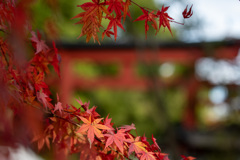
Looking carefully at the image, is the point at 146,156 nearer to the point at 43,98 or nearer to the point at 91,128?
the point at 91,128

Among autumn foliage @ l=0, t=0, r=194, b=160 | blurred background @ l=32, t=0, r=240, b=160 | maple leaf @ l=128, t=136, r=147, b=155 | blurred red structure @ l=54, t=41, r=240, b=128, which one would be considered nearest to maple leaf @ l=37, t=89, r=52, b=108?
autumn foliage @ l=0, t=0, r=194, b=160

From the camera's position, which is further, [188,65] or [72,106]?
[188,65]

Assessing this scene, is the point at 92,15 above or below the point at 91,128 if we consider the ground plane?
above

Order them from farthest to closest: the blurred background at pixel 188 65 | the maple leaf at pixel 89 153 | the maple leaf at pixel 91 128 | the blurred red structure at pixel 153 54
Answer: the blurred red structure at pixel 153 54, the blurred background at pixel 188 65, the maple leaf at pixel 89 153, the maple leaf at pixel 91 128

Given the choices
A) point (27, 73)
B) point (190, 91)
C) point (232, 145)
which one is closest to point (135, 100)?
point (190, 91)

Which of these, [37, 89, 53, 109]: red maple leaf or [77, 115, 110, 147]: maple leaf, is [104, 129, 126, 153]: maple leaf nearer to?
[77, 115, 110, 147]: maple leaf

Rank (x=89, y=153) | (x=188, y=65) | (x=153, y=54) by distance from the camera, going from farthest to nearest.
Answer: (x=188, y=65)
(x=153, y=54)
(x=89, y=153)

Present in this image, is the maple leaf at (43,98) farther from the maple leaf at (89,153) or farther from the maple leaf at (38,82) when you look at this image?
the maple leaf at (89,153)

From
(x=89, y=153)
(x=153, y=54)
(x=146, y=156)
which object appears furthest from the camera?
(x=153, y=54)

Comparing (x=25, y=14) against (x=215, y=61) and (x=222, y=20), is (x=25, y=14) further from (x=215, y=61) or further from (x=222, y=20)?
(x=215, y=61)

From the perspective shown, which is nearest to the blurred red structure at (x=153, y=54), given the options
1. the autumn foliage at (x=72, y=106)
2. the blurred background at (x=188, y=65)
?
the blurred background at (x=188, y=65)

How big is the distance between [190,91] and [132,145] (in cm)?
368

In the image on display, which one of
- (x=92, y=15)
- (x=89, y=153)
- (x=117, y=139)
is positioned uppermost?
(x=92, y=15)

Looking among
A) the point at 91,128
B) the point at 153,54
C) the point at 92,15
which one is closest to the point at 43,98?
the point at 91,128
